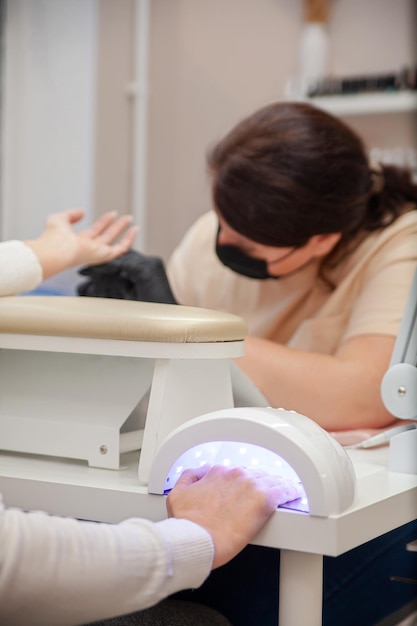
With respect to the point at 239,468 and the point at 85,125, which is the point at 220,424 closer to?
the point at 239,468

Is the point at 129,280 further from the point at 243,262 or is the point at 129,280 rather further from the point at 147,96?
the point at 147,96

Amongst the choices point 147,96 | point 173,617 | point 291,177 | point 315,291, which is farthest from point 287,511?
point 147,96

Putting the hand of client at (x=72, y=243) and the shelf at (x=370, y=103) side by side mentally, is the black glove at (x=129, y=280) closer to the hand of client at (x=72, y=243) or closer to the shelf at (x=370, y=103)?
the hand of client at (x=72, y=243)

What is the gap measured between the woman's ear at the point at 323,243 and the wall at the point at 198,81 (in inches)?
65.2

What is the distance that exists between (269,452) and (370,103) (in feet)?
7.13

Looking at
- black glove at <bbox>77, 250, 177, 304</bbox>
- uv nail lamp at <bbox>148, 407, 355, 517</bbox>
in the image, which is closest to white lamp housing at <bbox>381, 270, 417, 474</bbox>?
uv nail lamp at <bbox>148, 407, 355, 517</bbox>

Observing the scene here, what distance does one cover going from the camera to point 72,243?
50.7 inches

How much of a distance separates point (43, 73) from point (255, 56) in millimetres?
815

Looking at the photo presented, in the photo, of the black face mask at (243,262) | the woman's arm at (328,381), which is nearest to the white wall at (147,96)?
the black face mask at (243,262)

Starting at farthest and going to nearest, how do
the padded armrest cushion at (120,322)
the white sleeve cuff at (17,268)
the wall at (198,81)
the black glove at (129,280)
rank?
the wall at (198,81), the black glove at (129,280), the white sleeve cuff at (17,268), the padded armrest cushion at (120,322)

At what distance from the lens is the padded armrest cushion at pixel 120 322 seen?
83 cm

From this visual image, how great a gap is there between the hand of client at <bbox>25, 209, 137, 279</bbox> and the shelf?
1.49 meters

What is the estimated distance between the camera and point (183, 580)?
0.70 m

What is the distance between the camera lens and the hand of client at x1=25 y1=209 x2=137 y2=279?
1.20 metres
